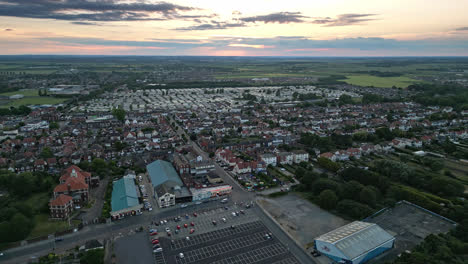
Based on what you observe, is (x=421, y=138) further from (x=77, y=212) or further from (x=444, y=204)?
(x=77, y=212)

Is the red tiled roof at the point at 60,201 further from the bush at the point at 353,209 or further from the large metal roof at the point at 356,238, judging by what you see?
the bush at the point at 353,209

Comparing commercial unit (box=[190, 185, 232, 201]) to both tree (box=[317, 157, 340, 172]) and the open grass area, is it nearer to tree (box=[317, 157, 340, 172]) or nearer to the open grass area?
the open grass area

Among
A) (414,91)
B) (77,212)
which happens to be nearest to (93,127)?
(77,212)

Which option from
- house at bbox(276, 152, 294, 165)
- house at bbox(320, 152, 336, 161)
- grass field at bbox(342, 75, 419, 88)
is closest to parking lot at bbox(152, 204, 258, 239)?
house at bbox(276, 152, 294, 165)

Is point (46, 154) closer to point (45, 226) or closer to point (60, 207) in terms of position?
point (60, 207)

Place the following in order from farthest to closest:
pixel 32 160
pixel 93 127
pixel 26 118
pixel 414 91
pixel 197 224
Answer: pixel 414 91 → pixel 26 118 → pixel 93 127 → pixel 32 160 → pixel 197 224

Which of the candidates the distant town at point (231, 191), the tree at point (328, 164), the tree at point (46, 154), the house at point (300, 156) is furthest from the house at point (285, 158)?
the tree at point (46, 154)
